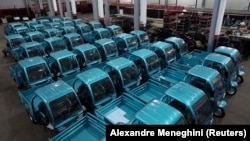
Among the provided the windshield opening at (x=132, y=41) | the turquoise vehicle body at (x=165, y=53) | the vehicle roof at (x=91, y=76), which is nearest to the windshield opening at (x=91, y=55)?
the windshield opening at (x=132, y=41)

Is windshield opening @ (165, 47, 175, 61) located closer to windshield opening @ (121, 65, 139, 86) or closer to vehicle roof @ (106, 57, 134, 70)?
windshield opening @ (121, 65, 139, 86)

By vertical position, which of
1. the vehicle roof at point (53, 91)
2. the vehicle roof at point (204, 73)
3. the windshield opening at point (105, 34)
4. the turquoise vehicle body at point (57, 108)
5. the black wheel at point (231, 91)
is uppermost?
the windshield opening at point (105, 34)

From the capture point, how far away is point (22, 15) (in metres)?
27.2

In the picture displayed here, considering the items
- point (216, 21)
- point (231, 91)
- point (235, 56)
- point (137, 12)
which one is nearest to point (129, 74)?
point (231, 91)

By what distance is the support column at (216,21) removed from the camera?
1007cm

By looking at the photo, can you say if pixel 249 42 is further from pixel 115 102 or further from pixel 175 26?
pixel 115 102

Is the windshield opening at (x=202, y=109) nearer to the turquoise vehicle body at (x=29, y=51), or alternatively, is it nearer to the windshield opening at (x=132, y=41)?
the windshield opening at (x=132, y=41)

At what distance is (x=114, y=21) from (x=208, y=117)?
16088mm

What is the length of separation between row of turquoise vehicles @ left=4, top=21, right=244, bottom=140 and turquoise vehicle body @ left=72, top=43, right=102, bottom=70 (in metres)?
0.14

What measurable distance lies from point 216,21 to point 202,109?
7.41 meters

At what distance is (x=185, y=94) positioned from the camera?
5.01m

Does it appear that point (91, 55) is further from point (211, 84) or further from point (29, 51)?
point (211, 84)

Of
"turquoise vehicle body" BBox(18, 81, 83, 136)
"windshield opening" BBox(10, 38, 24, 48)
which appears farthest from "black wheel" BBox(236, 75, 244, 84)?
"windshield opening" BBox(10, 38, 24, 48)

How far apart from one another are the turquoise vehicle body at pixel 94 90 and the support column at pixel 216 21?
7.78 meters
